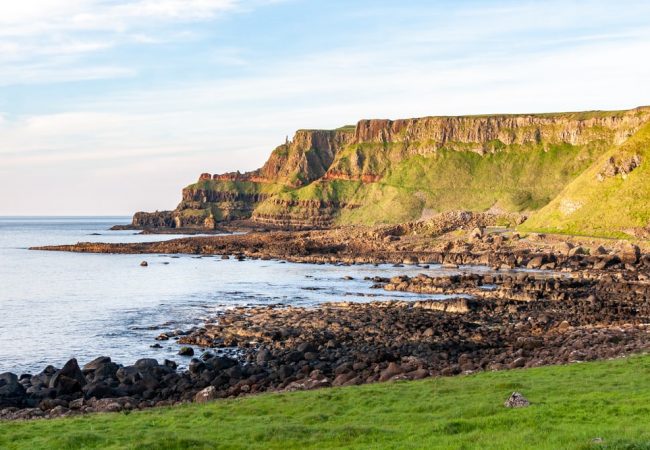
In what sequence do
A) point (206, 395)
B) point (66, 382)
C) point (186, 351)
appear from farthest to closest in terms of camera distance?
point (186, 351)
point (66, 382)
point (206, 395)

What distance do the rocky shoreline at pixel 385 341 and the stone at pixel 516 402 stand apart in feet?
34.0

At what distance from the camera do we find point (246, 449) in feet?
64.3

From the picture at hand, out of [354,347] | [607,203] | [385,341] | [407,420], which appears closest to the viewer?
[407,420]

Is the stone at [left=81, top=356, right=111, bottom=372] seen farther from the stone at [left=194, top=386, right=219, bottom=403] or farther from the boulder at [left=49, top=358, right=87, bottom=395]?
the stone at [left=194, top=386, right=219, bottom=403]

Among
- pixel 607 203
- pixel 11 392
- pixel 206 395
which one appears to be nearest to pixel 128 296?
pixel 11 392

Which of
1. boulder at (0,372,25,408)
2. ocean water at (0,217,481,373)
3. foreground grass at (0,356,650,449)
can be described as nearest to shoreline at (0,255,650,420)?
boulder at (0,372,25,408)

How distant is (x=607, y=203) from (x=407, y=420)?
113587 mm

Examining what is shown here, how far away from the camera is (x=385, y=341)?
45188mm

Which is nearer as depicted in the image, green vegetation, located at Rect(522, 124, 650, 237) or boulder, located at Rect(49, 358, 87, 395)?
boulder, located at Rect(49, 358, 87, 395)

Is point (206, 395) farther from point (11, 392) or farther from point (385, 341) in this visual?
point (385, 341)

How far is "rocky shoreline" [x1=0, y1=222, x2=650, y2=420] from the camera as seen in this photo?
109 ft

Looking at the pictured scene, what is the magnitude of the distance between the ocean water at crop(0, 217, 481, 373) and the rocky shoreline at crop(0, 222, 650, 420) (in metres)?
3.82

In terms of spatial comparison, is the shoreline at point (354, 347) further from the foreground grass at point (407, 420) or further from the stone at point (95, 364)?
the foreground grass at point (407, 420)

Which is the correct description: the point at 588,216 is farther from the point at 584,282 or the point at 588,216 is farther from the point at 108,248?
the point at 108,248
